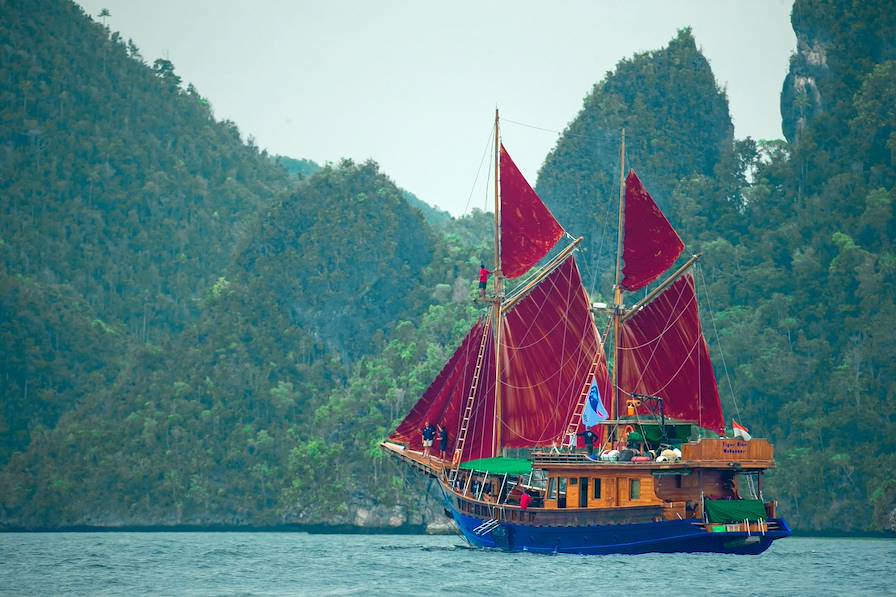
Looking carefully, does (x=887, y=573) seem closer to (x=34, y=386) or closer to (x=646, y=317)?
(x=646, y=317)

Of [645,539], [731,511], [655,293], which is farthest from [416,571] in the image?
[655,293]

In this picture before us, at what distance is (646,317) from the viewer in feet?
227

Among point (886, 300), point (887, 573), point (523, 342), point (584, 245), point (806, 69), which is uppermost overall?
point (806, 69)

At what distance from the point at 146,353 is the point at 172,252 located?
30.7 metres

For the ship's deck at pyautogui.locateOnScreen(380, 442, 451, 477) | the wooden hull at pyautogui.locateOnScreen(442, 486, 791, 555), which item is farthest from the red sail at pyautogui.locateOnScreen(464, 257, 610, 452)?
the wooden hull at pyautogui.locateOnScreen(442, 486, 791, 555)

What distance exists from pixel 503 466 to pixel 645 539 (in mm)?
8849

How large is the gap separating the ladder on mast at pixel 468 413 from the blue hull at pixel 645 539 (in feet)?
27.2

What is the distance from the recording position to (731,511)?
2391 inches

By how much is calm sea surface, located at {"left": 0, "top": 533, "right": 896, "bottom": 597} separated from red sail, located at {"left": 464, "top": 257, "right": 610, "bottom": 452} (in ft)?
20.6

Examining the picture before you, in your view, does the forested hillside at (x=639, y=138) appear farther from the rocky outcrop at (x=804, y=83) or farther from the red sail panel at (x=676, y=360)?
the red sail panel at (x=676, y=360)

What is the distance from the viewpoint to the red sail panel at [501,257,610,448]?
72.3 metres

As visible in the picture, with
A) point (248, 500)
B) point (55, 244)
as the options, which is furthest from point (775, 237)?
point (55, 244)

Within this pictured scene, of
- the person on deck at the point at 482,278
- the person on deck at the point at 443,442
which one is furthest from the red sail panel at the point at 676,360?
the person on deck at the point at 443,442

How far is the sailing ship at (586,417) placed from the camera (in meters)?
61.4
